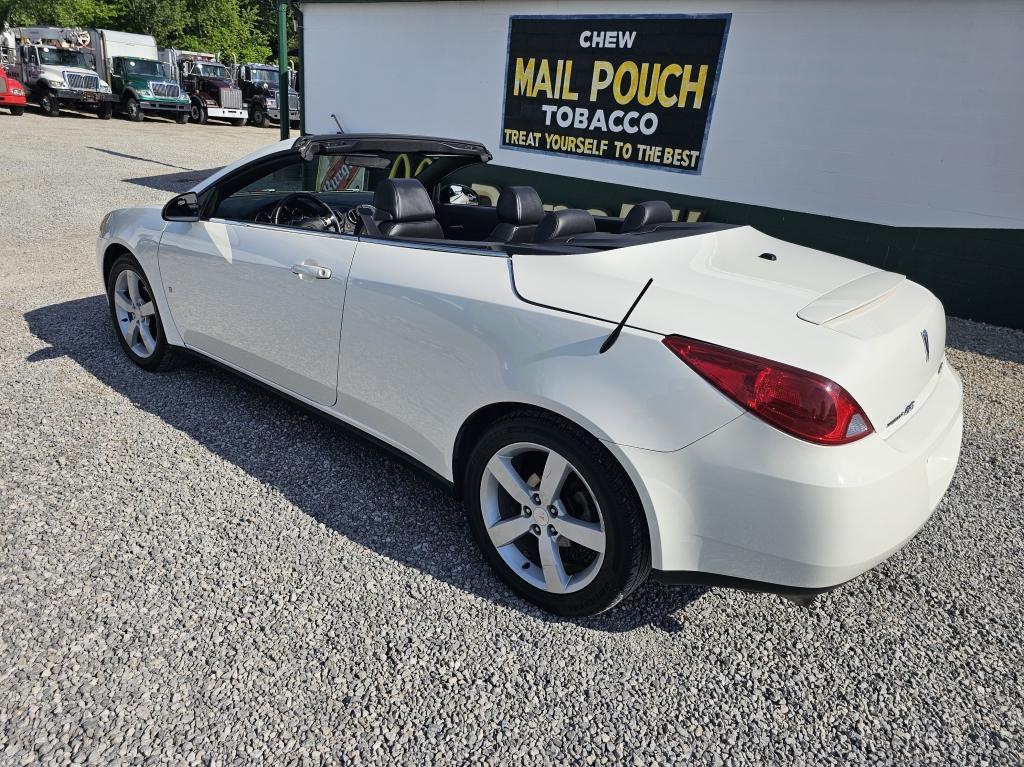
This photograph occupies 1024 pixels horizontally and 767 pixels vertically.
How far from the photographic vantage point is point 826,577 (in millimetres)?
1969

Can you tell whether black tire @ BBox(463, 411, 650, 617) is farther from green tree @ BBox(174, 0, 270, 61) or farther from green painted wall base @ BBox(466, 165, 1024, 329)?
green tree @ BBox(174, 0, 270, 61)

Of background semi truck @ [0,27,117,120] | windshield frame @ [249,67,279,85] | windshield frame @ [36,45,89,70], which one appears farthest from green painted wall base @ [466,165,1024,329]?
windshield frame @ [249,67,279,85]

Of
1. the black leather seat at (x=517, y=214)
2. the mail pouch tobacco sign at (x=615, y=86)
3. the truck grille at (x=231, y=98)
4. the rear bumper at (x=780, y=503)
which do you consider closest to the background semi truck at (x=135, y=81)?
the truck grille at (x=231, y=98)

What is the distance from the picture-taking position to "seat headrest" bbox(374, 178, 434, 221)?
3.05m

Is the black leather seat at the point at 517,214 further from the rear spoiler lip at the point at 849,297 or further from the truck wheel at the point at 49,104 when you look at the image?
the truck wheel at the point at 49,104

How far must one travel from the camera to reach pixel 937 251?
6.63m

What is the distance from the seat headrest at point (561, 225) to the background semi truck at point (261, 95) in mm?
25217

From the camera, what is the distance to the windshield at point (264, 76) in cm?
2709

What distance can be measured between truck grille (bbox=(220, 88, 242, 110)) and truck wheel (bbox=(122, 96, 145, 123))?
9.04 ft

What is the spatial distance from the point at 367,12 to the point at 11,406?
912cm

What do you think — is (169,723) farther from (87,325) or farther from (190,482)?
(87,325)

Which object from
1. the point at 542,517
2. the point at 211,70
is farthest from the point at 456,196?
the point at 211,70

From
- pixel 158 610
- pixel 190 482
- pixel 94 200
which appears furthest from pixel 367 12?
pixel 158 610

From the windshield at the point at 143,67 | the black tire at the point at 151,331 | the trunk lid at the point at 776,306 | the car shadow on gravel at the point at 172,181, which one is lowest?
the car shadow on gravel at the point at 172,181
